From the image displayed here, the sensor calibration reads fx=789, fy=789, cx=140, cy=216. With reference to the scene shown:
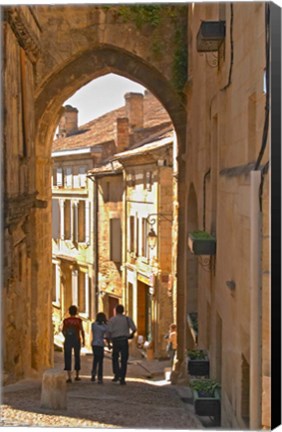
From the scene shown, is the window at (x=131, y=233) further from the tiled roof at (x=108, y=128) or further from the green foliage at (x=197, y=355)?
the green foliage at (x=197, y=355)

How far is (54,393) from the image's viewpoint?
332 inches

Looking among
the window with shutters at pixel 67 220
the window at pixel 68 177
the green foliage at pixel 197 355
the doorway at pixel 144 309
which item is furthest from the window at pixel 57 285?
the green foliage at pixel 197 355

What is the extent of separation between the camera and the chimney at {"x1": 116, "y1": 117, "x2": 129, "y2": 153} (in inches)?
965

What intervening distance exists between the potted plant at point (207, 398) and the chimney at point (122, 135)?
669 inches

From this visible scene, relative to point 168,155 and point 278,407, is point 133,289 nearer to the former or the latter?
point 168,155

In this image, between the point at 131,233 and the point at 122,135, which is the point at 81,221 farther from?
the point at 131,233

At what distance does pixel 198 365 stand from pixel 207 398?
1326 mm

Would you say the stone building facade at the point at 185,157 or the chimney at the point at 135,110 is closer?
the stone building facade at the point at 185,157

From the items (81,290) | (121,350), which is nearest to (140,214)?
→ (81,290)

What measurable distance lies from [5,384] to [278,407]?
529 cm

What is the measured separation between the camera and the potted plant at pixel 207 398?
24.8ft

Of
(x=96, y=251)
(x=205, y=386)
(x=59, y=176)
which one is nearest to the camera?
(x=205, y=386)

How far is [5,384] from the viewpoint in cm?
958

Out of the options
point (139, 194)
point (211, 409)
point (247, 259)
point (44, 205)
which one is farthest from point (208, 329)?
point (139, 194)
